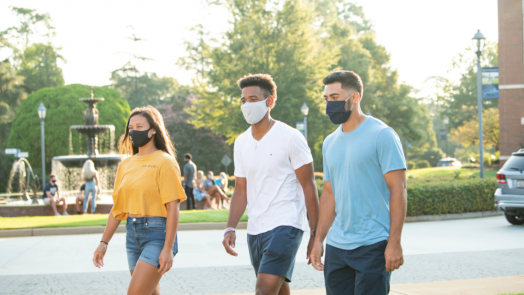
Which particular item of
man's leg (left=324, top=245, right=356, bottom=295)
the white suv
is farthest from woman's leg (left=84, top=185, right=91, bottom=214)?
man's leg (left=324, top=245, right=356, bottom=295)

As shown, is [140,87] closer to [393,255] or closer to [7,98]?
[7,98]

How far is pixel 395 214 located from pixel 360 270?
42 cm

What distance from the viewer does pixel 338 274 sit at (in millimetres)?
3814

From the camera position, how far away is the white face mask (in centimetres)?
462

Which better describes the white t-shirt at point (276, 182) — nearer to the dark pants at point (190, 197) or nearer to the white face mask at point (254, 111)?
the white face mask at point (254, 111)

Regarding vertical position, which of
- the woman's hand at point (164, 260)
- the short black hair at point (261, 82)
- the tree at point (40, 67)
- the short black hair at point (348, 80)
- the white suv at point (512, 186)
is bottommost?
the white suv at point (512, 186)

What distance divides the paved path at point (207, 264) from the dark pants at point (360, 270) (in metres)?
3.08

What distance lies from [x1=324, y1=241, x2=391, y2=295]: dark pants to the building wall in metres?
30.2

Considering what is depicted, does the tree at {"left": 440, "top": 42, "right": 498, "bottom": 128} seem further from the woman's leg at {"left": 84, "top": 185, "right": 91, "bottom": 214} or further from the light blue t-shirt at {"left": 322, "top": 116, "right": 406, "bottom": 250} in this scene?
the light blue t-shirt at {"left": 322, "top": 116, "right": 406, "bottom": 250}

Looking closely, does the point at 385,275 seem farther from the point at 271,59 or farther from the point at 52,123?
the point at 52,123

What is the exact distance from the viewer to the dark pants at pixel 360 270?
3561 mm

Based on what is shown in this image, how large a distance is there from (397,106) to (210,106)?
19847 millimetres

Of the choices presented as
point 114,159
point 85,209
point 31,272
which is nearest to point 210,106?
point 114,159

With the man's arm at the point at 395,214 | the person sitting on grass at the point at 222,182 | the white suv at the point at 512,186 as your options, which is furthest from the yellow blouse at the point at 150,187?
the person sitting on grass at the point at 222,182
